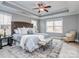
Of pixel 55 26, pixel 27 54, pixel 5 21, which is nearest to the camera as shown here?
pixel 27 54

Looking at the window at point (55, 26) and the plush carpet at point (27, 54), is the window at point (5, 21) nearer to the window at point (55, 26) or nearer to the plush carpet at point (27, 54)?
the plush carpet at point (27, 54)

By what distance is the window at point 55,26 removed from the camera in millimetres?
8188

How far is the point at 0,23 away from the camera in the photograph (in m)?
5.11

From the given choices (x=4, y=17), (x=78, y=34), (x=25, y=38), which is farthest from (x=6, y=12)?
(x=78, y=34)

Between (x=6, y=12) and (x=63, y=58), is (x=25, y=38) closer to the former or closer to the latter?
(x=63, y=58)

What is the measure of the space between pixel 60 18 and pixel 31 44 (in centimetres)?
531

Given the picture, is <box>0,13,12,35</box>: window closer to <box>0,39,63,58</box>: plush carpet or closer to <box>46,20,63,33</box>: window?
<box>0,39,63,58</box>: plush carpet

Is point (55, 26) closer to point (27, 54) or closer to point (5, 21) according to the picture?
point (5, 21)

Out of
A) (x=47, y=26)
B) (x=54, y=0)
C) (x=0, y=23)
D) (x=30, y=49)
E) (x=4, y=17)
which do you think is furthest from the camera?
(x=47, y=26)

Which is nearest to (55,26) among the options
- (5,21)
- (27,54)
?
(5,21)

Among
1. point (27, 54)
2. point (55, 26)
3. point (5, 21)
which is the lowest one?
point (27, 54)

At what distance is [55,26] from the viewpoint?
8.66 metres

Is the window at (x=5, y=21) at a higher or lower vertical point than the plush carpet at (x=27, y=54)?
higher

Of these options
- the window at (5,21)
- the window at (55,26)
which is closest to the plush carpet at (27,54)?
the window at (5,21)
